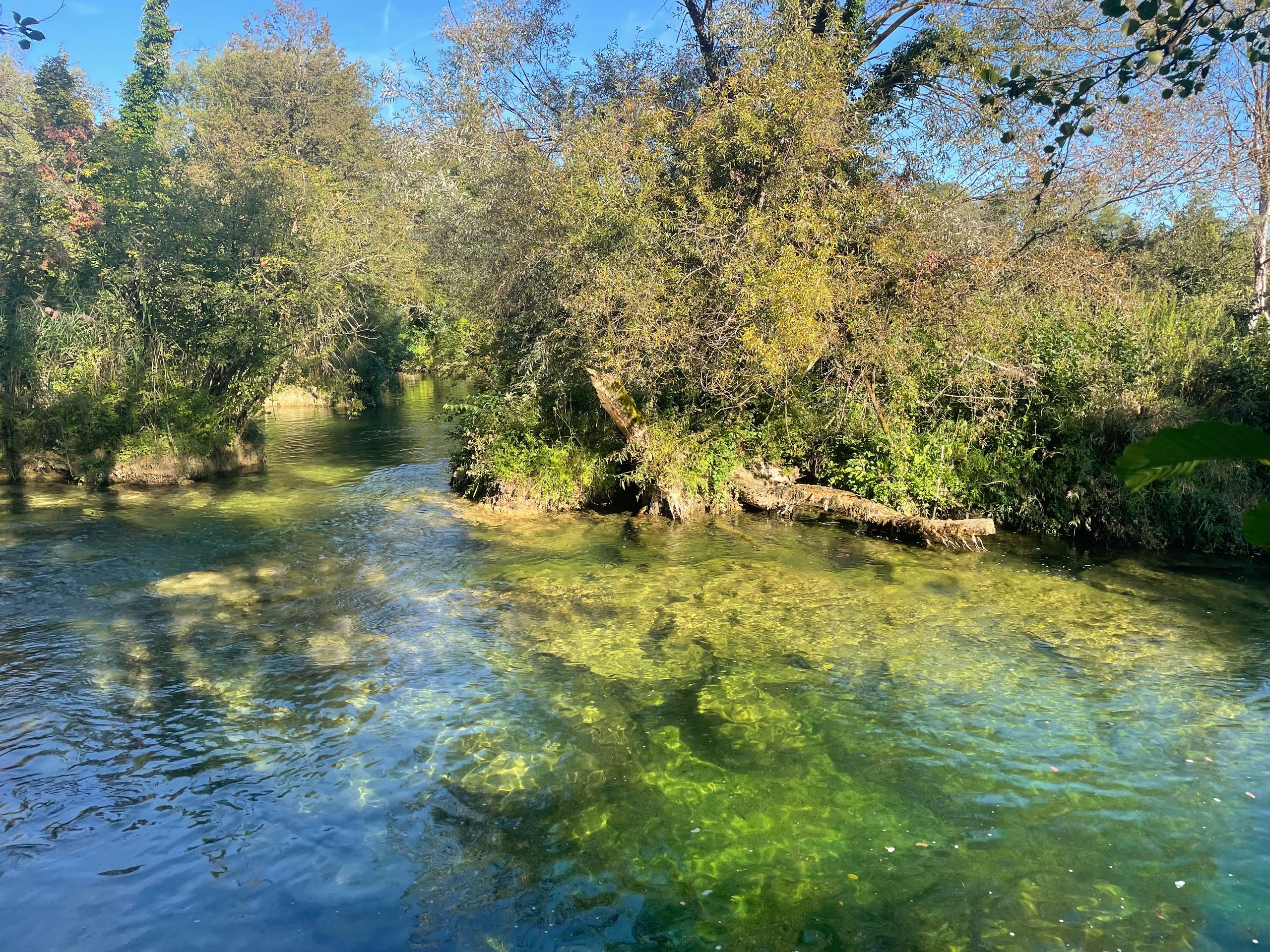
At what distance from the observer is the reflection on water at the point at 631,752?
15.0ft

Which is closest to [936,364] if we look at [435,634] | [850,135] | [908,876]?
[850,135]

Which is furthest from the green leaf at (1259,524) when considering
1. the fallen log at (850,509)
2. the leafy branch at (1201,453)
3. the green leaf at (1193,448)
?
the fallen log at (850,509)

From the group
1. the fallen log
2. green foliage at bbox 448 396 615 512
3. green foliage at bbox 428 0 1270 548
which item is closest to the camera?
green foliage at bbox 428 0 1270 548

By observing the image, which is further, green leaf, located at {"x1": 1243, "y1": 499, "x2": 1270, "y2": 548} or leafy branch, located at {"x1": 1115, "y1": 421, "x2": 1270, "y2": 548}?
green leaf, located at {"x1": 1243, "y1": 499, "x2": 1270, "y2": 548}

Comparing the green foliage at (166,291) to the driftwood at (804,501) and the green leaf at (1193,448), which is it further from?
the green leaf at (1193,448)

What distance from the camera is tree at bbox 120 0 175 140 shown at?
44.3 meters

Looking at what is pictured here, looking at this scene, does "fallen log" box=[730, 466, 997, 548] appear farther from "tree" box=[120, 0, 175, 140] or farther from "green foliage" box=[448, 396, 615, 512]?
"tree" box=[120, 0, 175, 140]

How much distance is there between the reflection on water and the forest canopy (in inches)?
112

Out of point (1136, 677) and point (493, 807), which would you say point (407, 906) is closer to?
point (493, 807)

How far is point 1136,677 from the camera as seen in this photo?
776cm

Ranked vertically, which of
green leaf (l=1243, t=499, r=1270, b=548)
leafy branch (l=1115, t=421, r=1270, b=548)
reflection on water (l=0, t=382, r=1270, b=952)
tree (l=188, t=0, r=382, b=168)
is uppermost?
tree (l=188, t=0, r=382, b=168)

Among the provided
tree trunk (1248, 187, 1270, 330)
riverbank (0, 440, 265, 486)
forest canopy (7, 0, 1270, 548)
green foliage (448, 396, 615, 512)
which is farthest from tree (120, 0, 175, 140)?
tree trunk (1248, 187, 1270, 330)

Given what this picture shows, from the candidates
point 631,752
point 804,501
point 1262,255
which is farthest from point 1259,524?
point 1262,255

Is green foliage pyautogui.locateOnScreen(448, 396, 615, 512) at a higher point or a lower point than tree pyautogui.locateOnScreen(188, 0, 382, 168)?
lower
